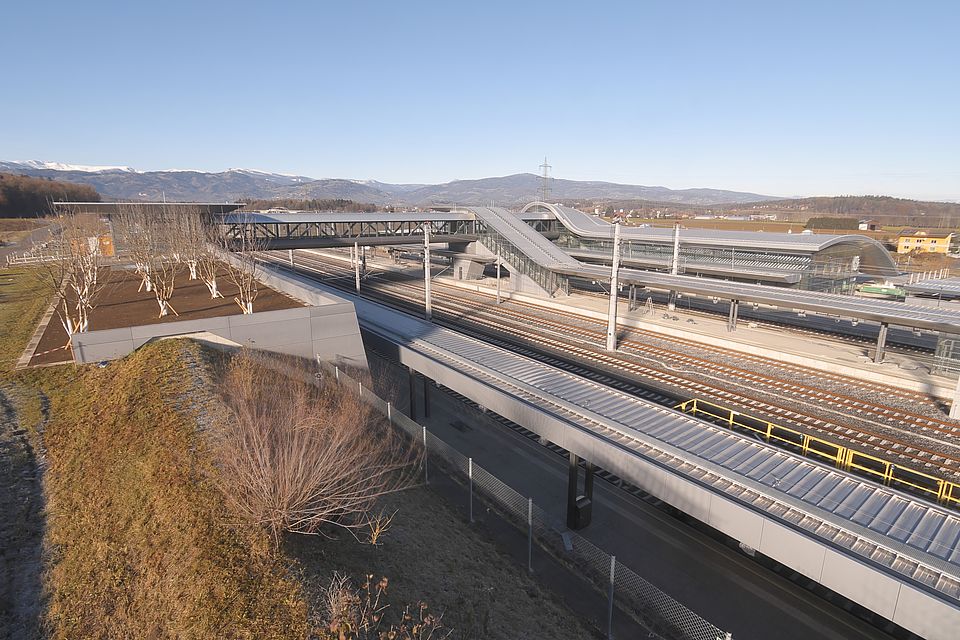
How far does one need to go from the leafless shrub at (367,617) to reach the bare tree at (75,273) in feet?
53.0

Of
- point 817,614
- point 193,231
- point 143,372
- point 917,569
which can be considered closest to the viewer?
point 917,569

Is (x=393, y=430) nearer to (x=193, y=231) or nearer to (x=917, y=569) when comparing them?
(x=917, y=569)

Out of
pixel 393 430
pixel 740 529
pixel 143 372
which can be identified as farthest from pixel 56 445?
pixel 740 529

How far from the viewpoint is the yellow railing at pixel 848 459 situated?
13.5 meters

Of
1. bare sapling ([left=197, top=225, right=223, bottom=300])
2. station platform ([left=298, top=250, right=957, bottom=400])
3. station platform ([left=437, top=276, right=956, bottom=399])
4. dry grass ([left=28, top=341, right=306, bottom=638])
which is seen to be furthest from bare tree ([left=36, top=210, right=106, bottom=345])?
station platform ([left=437, top=276, right=956, bottom=399])

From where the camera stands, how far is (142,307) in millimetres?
26234

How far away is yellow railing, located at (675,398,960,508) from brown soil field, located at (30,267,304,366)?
21.1m

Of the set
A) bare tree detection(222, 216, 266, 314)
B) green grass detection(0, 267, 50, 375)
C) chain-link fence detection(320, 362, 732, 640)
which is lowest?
chain-link fence detection(320, 362, 732, 640)

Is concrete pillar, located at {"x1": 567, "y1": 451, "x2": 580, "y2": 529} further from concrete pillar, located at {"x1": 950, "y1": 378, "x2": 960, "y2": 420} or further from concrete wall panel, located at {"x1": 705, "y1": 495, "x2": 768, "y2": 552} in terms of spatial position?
concrete pillar, located at {"x1": 950, "y1": 378, "x2": 960, "y2": 420}

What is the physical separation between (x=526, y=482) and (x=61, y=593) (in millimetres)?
11705

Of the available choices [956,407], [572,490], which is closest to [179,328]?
[572,490]

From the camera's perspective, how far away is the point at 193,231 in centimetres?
3431

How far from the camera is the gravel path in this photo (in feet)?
31.3

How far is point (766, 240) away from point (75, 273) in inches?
1785
